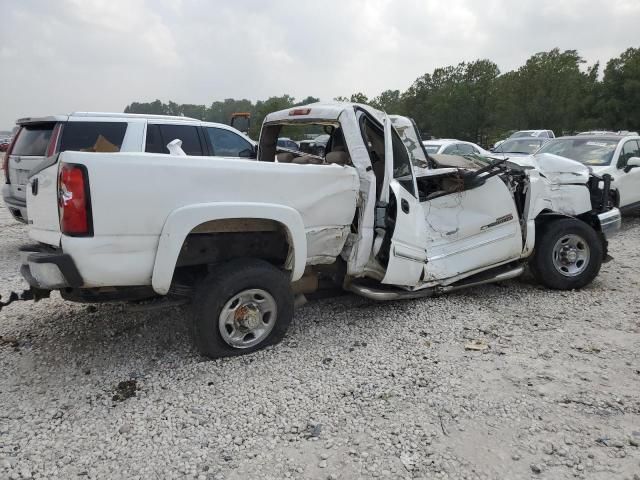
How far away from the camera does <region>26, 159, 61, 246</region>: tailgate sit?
3.09m

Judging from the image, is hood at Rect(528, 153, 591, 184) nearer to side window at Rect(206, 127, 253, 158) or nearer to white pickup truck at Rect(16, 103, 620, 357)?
white pickup truck at Rect(16, 103, 620, 357)

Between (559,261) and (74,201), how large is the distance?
4.74 m

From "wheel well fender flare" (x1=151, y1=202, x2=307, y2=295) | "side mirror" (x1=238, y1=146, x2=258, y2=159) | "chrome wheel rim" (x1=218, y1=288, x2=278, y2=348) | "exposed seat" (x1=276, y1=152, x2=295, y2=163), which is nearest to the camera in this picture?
"wheel well fender flare" (x1=151, y1=202, x2=307, y2=295)

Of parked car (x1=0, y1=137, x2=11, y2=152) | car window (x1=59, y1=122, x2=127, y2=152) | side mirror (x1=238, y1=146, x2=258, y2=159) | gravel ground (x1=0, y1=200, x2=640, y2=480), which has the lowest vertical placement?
gravel ground (x1=0, y1=200, x2=640, y2=480)

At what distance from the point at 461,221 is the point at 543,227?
3.55ft

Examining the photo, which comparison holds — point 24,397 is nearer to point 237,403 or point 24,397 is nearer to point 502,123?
point 237,403

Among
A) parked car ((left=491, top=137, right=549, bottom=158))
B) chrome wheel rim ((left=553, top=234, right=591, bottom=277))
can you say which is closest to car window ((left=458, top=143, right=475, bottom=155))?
parked car ((left=491, top=137, right=549, bottom=158))

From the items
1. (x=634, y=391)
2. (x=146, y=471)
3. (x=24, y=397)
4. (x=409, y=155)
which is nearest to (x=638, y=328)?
(x=634, y=391)

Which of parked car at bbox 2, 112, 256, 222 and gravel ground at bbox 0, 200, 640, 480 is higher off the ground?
parked car at bbox 2, 112, 256, 222

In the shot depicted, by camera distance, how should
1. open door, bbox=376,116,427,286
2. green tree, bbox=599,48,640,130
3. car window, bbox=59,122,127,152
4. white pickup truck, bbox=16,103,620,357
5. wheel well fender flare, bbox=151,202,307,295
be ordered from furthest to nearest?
green tree, bbox=599,48,640,130
car window, bbox=59,122,127,152
open door, bbox=376,116,427,286
wheel well fender flare, bbox=151,202,307,295
white pickup truck, bbox=16,103,620,357

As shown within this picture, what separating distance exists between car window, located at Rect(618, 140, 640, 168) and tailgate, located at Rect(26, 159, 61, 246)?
9.48m

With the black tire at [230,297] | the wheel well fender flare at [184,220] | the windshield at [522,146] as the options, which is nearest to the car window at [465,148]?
the windshield at [522,146]

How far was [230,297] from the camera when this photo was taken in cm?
346

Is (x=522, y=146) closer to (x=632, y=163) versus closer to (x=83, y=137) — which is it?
(x=632, y=163)
